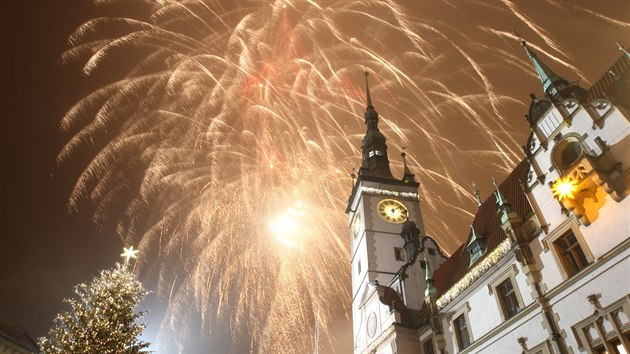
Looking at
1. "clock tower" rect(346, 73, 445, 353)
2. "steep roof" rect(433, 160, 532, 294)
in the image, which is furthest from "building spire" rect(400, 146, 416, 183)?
"steep roof" rect(433, 160, 532, 294)

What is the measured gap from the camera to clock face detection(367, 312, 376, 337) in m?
33.4

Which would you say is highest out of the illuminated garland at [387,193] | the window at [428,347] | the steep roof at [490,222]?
the illuminated garland at [387,193]

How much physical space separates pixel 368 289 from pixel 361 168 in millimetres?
16142

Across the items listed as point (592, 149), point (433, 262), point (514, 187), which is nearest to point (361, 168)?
point (433, 262)

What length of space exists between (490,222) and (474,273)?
4.32 metres

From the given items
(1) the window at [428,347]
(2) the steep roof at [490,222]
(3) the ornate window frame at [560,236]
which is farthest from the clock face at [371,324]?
(3) the ornate window frame at [560,236]

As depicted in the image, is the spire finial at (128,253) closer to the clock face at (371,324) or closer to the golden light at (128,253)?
the golden light at (128,253)

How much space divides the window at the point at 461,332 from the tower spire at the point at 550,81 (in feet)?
41.4

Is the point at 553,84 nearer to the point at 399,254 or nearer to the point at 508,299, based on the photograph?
the point at 508,299

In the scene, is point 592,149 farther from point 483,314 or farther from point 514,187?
point 483,314

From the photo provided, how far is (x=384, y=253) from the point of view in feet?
136

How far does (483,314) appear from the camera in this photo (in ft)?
72.2

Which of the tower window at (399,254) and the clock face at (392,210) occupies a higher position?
the clock face at (392,210)

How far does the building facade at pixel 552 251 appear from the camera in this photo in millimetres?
16000
